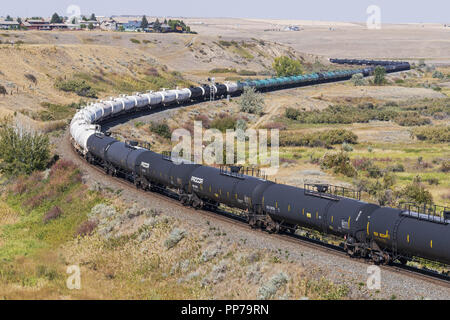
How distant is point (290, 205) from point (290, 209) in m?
0.21

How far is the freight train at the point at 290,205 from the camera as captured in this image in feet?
80.8

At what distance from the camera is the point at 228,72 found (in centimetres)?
14988

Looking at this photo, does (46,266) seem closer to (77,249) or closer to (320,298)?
(77,249)

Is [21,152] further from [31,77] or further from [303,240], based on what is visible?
[31,77]

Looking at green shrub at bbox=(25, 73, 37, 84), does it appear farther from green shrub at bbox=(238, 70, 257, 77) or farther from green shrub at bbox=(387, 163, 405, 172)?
green shrub at bbox=(387, 163, 405, 172)

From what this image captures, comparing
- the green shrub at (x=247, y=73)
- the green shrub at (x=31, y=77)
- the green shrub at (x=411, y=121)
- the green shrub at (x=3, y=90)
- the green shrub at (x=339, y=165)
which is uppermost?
the green shrub at (x=31, y=77)

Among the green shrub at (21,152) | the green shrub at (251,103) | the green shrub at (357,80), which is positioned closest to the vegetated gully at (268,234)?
the green shrub at (21,152)

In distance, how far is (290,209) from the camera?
2947 centimetres

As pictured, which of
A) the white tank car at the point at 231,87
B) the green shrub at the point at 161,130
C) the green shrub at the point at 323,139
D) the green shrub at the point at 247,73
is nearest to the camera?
the green shrub at the point at 323,139

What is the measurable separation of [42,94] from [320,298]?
74837mm

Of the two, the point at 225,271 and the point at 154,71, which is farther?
the point at 154,71

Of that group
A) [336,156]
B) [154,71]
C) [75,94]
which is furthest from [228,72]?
[336,156]

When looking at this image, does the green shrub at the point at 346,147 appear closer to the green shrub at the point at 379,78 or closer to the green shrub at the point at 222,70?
the green shrub at the point at 379,78
